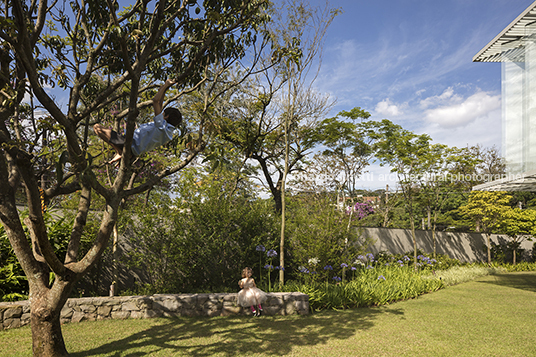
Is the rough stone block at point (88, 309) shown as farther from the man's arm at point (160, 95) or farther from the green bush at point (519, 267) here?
the green bush at point (519, 267)

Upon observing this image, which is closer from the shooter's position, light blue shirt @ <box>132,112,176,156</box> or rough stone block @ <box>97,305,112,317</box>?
light blue shirt @ <box>132,112,176,156</box>

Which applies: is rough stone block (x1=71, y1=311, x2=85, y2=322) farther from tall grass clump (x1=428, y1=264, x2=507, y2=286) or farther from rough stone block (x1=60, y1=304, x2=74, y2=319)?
tall grass clump (x1=428, y1=264, x2=507, y2=286)

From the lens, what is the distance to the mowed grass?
3.77 meters

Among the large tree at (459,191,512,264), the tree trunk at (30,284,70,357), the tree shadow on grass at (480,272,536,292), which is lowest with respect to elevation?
the tree shadow on grass at (480,272,536,292)

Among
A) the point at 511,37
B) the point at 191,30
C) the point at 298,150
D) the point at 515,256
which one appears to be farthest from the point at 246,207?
the point at 515,256

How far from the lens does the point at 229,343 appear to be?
4.02 metres

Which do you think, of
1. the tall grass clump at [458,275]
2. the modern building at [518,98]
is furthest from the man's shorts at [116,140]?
the tall grass clump at [458,275]

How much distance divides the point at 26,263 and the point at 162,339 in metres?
1.86

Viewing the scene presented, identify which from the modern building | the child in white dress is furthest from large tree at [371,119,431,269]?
the child in white dress

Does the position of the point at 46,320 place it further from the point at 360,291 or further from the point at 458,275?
the point at 458,275

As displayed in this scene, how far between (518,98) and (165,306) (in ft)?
30.5

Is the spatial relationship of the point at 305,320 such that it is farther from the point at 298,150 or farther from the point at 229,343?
the point at 298,150

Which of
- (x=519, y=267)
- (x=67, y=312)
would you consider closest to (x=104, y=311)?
(x=67, y=312)

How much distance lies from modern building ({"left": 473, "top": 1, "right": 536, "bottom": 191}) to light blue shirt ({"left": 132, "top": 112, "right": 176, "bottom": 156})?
7.90m
